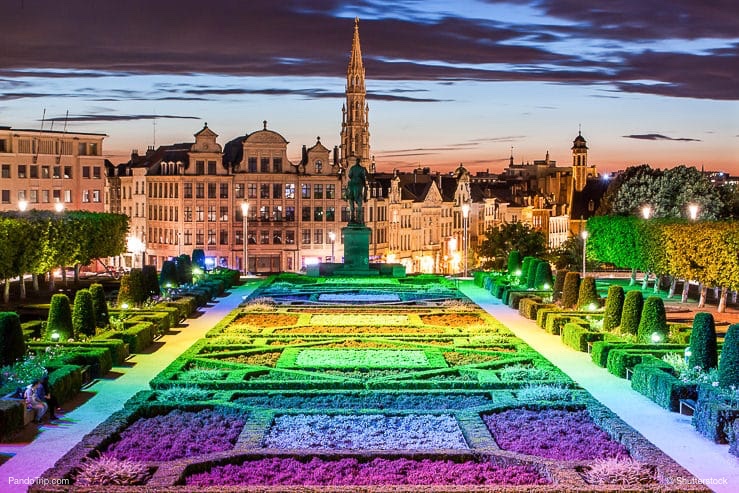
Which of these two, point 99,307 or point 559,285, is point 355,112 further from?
point 99,307

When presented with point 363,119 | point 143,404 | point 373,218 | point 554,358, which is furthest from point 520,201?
point 143,404

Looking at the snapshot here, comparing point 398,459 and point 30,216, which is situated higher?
point 30,216

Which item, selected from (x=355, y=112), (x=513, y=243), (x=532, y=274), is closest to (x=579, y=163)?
(x=355, y=112)

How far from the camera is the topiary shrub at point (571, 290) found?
4316 centimetres

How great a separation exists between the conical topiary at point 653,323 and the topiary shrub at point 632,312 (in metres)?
1.24

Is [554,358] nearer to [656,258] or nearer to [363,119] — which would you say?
[656,258]

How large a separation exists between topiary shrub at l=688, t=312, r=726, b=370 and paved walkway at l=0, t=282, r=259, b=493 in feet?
43.2

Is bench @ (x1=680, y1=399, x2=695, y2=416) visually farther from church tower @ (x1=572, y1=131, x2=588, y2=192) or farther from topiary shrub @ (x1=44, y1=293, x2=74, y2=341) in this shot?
church tower @ (x1=572, y1=131, x2=588, y2=192)

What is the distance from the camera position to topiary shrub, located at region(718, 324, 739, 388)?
79.0 feet

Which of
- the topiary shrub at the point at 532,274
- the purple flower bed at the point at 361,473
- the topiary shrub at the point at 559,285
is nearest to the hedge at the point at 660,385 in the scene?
the purple flower bed at the point at 361,473

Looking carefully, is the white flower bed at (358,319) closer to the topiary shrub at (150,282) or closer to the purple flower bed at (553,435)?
the topiary shrub at (150,282)

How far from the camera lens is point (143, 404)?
22.8 m

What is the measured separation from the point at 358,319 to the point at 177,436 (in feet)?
66.6

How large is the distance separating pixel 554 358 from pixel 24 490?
1831 cm
